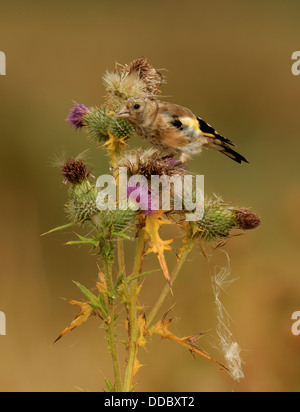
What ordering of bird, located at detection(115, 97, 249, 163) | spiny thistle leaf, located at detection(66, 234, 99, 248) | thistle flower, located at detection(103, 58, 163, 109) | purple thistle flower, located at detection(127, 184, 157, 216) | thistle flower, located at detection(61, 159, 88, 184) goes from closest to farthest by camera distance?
spiny thistle leaf, located at detection(66, 234, 99, 248) → purple thistle flower, located at detection(127, 184, 157, 216) → thistle flower, located at detection(61, 159, 88, 184) → bird, located at detection(115, 97, 249, 163) → thistle flower, located at detection(103, 58, 163, 109)

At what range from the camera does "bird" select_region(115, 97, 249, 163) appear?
334 centimetres

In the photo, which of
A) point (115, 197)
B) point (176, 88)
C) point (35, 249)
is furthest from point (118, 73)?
point (176, 88)

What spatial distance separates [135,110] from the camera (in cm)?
329

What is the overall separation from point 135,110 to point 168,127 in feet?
0.78

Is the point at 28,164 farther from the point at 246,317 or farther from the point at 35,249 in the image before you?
A: the point at 246,317

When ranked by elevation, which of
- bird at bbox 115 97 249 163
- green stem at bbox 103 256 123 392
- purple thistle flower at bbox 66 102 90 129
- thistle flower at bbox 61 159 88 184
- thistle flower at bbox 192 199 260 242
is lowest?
green stem at bbox 103 256 123 392

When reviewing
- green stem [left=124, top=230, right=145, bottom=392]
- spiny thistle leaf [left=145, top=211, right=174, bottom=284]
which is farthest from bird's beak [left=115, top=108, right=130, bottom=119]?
green stem [left=124, top=230, right=145, bottom=392]

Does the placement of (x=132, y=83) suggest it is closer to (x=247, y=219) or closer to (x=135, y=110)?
(x=135, y=110)

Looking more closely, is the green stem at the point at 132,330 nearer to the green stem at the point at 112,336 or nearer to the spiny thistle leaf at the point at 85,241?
the green stem at the point at 112,336

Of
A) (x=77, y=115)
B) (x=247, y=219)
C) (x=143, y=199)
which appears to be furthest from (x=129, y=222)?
(x=77, y=115)

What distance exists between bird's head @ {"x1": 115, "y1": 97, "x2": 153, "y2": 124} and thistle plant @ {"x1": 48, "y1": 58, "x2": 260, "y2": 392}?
0.12m

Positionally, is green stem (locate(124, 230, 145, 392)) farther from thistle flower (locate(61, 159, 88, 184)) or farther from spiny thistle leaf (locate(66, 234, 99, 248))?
thistle flower (locate(61, 159, 88, 184))

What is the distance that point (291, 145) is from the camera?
5930mm

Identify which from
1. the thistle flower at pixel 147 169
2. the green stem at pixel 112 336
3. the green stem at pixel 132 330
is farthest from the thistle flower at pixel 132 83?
the green stem at pixel 112 336
